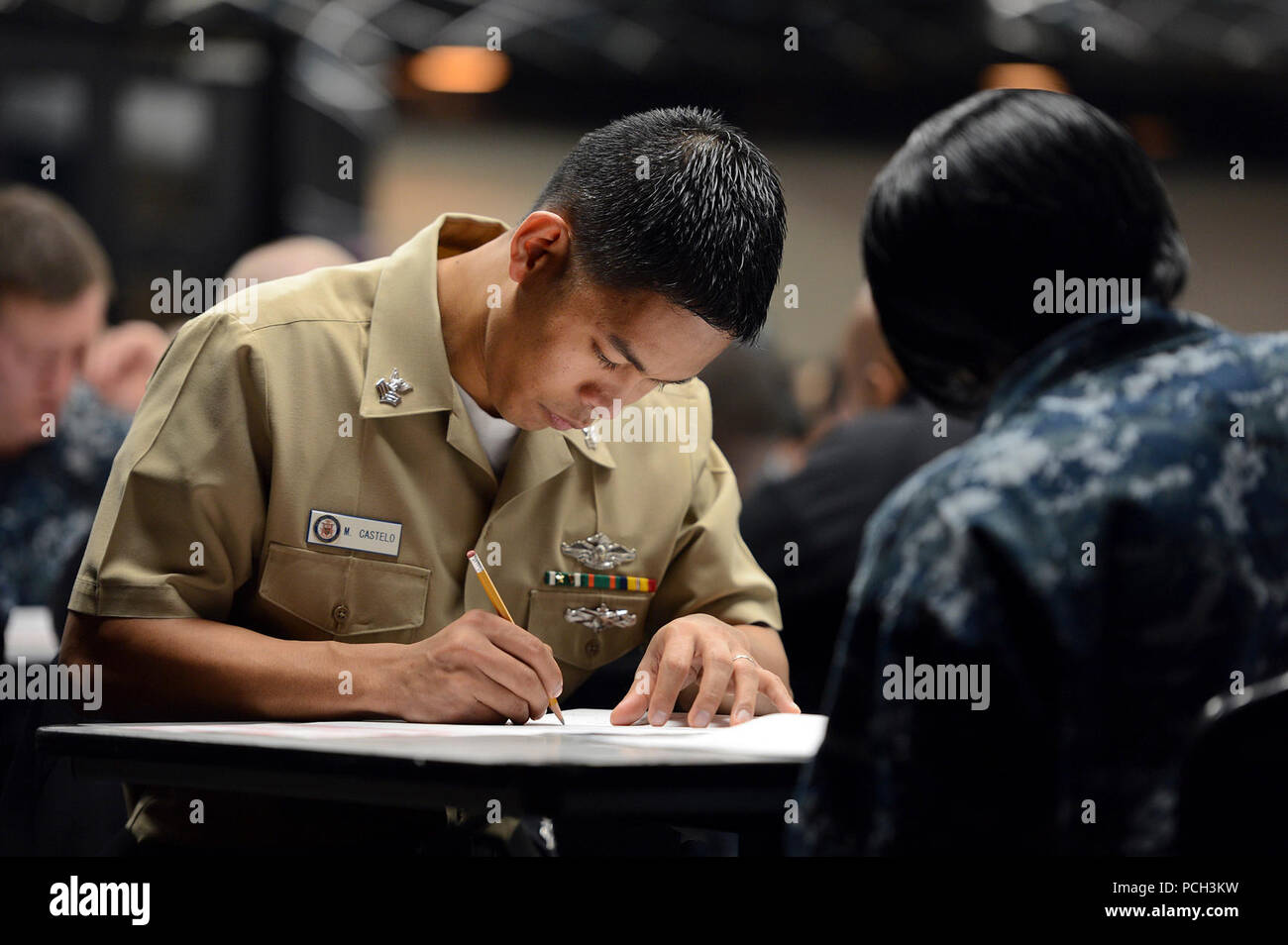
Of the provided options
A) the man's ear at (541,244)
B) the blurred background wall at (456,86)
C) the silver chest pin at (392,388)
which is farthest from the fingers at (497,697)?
the blurred background wall at (456,86)

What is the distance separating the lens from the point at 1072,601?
3.14 ft

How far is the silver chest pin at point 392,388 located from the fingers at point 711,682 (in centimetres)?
56

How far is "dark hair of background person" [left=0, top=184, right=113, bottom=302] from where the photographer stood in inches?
126

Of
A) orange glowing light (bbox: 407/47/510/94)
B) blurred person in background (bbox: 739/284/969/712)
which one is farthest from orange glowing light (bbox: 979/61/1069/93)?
blurred person in background (bbox: 739/284/969/712)

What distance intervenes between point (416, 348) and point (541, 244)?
0.25 meters

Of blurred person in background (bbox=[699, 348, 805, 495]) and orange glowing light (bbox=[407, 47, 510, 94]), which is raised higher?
orange glowing light (bbox=[407, 47, 510, 94])

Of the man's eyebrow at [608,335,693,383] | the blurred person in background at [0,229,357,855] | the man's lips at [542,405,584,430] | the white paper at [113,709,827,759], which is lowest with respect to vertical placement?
the blurred person in background at [0,229,357,855]

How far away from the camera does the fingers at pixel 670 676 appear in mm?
1605

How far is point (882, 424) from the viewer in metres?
2.55

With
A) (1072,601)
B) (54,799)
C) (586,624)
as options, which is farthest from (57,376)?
(1072,601)
